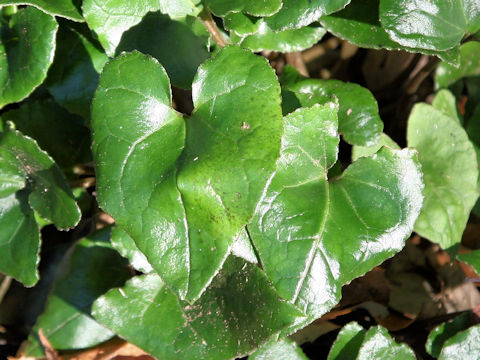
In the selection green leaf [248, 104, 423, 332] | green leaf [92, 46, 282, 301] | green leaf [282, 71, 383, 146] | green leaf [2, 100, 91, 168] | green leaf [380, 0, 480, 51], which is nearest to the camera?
green leaf [92, 46, 282, 301]

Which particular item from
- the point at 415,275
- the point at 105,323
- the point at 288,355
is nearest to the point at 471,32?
the point at 415,275

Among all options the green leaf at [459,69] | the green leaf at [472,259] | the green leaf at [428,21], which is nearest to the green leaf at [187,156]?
the green leaf at [428,21]

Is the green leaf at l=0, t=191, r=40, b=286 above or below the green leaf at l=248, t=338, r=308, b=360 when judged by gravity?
above

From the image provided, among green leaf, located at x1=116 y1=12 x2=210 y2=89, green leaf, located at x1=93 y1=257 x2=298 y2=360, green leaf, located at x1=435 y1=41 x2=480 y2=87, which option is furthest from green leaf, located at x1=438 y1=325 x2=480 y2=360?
green leaf, located at x1=116 y1=12 x2=210 y2=89

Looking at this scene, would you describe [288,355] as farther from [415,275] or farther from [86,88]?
[86,88]

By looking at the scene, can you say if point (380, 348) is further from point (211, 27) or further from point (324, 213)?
point (211, 27)

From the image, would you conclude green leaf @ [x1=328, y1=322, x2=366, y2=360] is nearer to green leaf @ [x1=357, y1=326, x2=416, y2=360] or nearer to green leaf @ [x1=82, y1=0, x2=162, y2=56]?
green leaf @ [x1=357, y1=326, x2=416, y2=360]

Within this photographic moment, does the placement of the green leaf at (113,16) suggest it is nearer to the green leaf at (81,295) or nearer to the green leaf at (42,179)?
the green leaf at (42,179)
